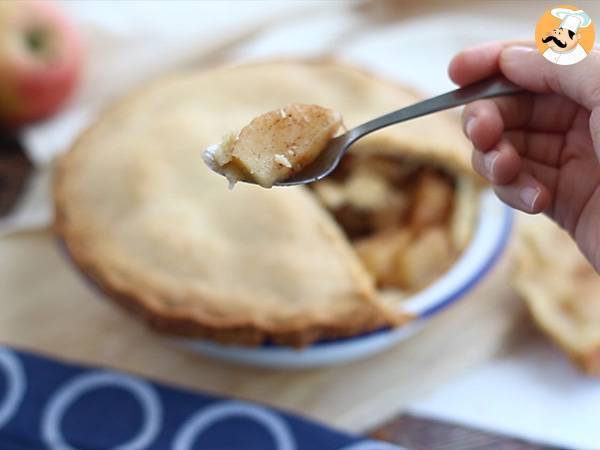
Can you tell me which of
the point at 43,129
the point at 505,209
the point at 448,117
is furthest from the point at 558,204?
the point at 43,129

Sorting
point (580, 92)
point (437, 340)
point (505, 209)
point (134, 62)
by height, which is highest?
point (134, 62)

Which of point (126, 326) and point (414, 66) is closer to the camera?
point (126, 326)

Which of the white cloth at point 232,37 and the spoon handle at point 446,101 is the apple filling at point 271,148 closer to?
the spoon handle at point 446,101

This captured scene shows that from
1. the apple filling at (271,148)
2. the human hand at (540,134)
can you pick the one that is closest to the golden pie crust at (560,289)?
the human hand at (540,134)

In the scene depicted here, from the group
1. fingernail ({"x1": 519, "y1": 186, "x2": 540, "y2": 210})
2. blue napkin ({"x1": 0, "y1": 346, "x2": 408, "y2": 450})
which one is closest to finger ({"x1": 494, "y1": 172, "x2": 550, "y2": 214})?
fingernail ({"x1": 519, "y1": 186, "x2": 540, "y2": 210})

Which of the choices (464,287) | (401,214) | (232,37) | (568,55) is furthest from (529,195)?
(232,37)

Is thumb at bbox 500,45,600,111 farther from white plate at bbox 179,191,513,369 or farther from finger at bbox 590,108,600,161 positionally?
white plate at bbox 179,191,513,369

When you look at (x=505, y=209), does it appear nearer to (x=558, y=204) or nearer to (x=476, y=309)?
(x=476, y=309)
